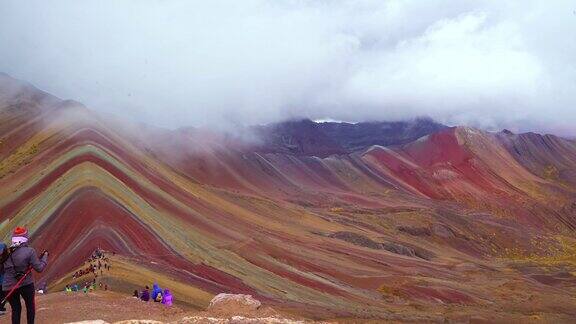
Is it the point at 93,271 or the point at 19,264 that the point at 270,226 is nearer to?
the point at 93,271

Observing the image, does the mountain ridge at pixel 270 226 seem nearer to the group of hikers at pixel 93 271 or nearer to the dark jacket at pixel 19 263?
the group of hikers at pixel 93 271

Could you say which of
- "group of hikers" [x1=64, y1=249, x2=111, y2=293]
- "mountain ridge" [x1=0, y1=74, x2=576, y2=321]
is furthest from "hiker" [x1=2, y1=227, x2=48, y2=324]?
"mountain ridge" [x1=0, y1=74, x2=576, y2=321]

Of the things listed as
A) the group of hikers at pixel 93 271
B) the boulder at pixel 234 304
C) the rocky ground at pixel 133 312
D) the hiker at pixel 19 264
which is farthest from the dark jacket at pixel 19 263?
the group of hikers at pixel 93 271

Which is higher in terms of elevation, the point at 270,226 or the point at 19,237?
the point at 19,237

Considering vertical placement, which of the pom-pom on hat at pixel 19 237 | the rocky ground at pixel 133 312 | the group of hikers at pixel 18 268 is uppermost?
the pom-pom on hat at pixel 19 237

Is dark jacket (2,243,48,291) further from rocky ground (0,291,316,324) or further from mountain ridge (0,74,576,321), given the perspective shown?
mountain ridge (0,74,576,321)

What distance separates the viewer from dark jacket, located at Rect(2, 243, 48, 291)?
32.1ft

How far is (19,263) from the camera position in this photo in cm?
980

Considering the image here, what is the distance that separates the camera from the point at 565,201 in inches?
5871

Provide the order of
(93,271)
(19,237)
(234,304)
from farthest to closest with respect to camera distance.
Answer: (93,271), (234,304), (19,237)

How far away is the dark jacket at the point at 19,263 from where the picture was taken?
9.78m

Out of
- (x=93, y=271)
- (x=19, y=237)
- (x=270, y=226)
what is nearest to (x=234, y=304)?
(x=19, y=237)

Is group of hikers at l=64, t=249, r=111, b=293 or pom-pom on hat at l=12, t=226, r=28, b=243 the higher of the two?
pom-pom on hat at l=12, t=226, r=28, b=243

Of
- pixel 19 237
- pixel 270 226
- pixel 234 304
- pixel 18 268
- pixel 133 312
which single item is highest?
pixel 19 237
